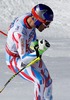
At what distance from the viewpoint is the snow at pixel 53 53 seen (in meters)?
6.15

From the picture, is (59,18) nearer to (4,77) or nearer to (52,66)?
(52,66)

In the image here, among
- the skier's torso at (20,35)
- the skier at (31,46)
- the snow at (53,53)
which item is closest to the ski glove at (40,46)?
the skier at (31,46)

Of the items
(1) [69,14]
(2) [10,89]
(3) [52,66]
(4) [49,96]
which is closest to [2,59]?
(3) [52,66]

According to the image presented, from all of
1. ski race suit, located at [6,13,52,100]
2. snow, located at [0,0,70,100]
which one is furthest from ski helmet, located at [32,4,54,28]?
snow, located at [0,0,70,100]

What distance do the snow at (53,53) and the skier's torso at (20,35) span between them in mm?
1361

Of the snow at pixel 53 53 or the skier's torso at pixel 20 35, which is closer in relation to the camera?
the skier's torso at pixel 20 35

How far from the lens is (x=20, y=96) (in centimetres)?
591

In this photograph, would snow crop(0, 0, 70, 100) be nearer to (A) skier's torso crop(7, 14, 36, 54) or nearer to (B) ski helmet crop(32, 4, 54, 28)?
(A) skier's torso crop(7, 14, 36, 54)

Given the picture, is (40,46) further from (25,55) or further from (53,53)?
(53,53)

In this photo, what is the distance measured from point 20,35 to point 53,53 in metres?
4.52

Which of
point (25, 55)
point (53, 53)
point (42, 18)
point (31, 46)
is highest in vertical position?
point (53, 53)

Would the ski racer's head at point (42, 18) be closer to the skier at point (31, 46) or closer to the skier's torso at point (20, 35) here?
the skier at point (31, 46)

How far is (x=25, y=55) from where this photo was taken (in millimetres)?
4363

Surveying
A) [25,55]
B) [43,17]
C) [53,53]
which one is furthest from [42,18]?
[53,53]
